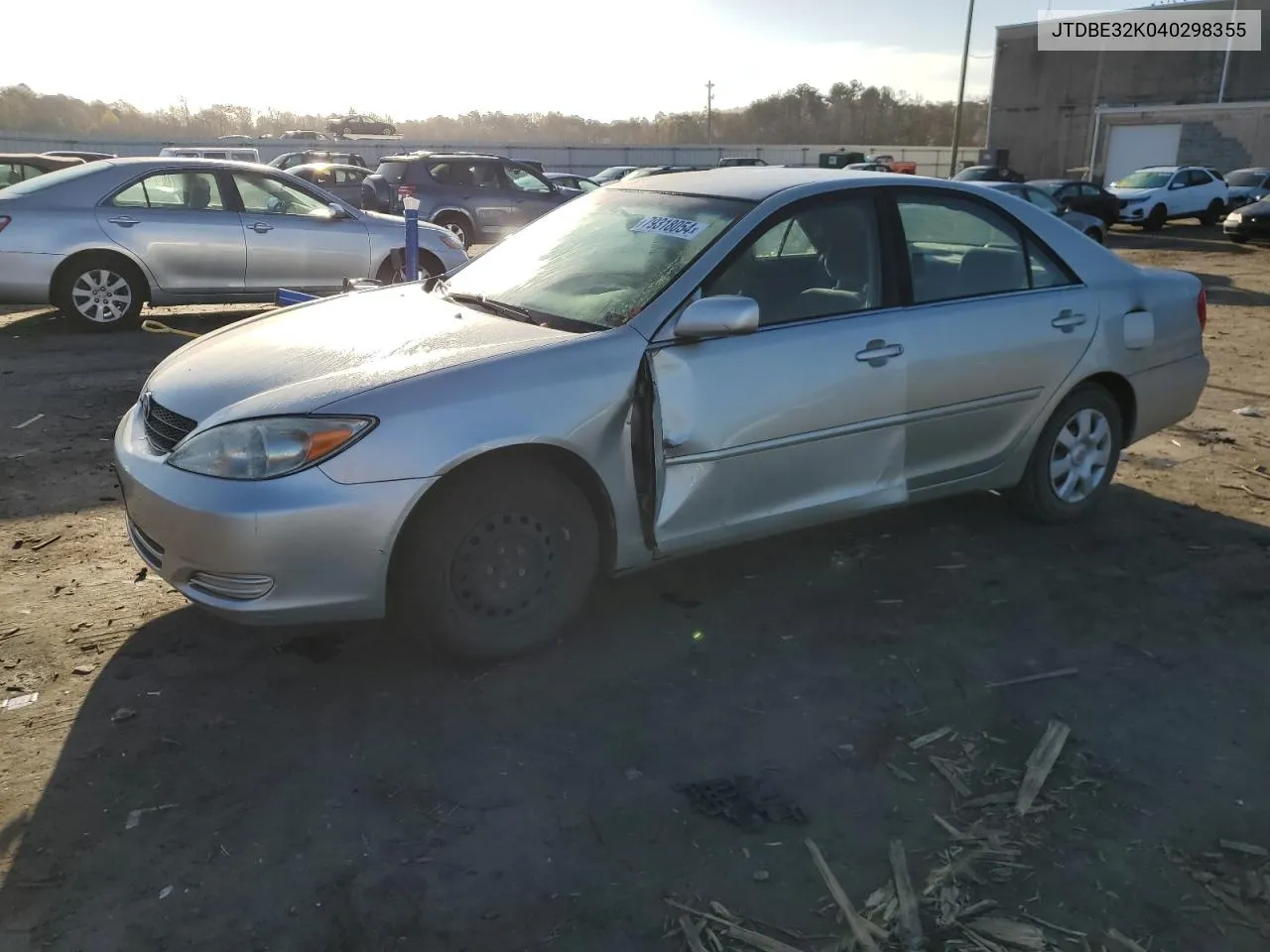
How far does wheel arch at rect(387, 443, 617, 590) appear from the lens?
10.9ft

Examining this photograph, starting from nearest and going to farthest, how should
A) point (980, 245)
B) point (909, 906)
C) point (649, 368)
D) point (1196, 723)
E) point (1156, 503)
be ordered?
1. point (909, 906)
2. point (1196, 723)
3. point (649, 368)
4. point (980, 245)
5. point (1156, 503)

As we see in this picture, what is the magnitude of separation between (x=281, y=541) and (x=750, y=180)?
245 centimetres

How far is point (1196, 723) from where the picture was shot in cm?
→ 335

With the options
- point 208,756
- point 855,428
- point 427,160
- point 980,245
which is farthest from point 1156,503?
point 427,160

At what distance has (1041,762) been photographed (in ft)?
10.2

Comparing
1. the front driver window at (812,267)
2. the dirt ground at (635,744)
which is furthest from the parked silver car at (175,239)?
the front driver window at (812,267)

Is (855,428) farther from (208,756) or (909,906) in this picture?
(208,756)

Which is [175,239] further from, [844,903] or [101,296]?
[844,903]

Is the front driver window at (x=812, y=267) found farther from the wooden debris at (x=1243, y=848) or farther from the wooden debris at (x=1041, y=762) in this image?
the wooden debris at (x=1243, y=848)

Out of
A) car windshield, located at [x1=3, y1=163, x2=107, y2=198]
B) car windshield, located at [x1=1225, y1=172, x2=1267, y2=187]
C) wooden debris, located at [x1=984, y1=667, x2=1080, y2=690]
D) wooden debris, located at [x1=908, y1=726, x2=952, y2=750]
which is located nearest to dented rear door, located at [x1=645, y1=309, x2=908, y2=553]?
wooden debris, located at [x1=984, y1=667, x2=1080, y2=690]

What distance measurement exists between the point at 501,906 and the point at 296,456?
1472 mm

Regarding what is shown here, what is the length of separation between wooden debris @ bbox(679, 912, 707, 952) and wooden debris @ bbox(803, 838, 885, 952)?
35 cm

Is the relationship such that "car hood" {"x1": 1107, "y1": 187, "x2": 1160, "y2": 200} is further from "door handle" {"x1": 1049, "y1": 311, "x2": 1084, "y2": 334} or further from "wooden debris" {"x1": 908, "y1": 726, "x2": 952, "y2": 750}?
"wooden debris" {"x1": 908, "y1": 726, "x2": 952, "y2": 750}

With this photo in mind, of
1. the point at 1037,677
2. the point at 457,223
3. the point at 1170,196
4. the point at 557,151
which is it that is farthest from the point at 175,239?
the point at 557,151
